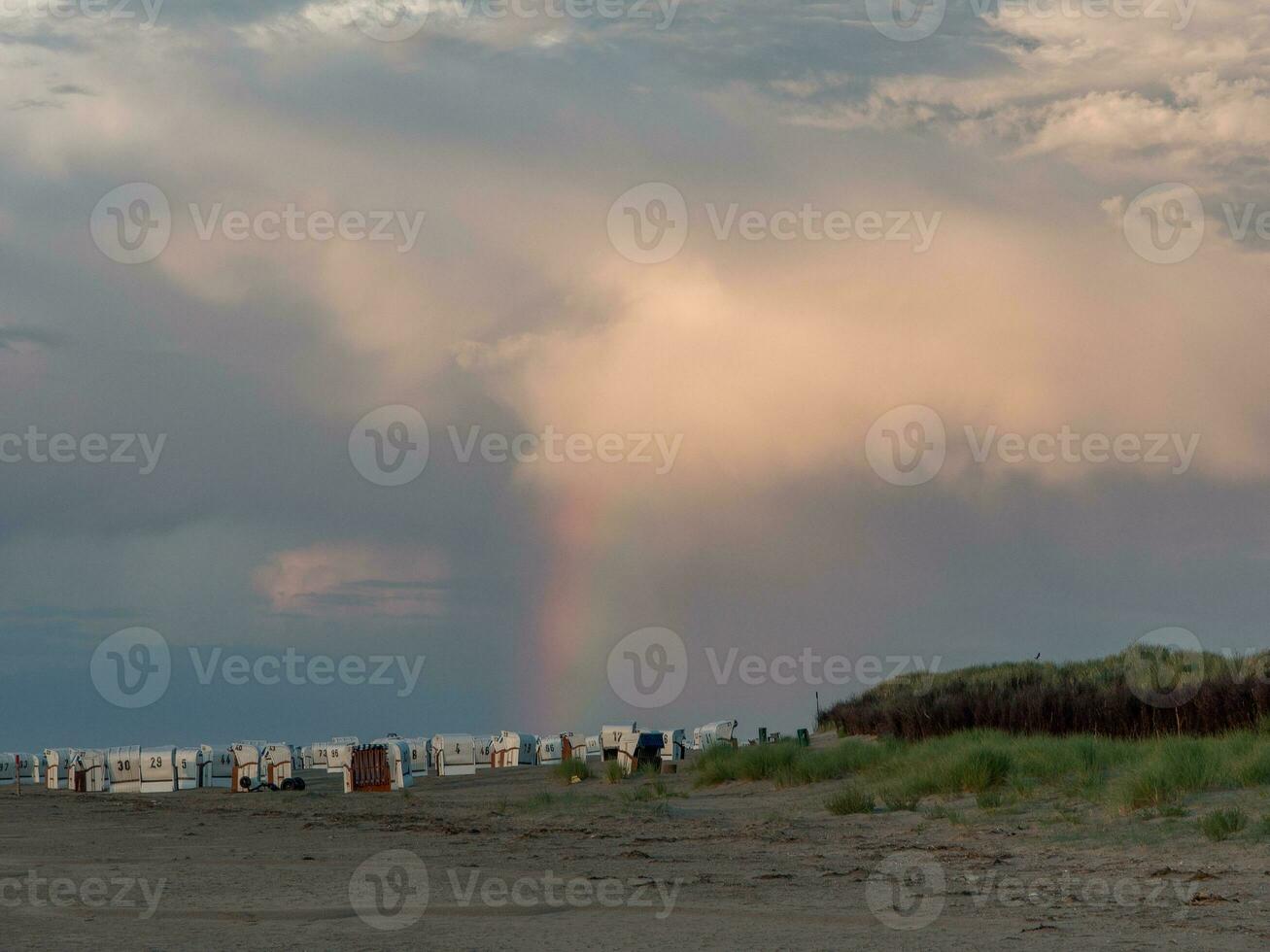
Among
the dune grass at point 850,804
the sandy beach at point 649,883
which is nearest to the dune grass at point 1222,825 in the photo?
the sandy beach at point 649,883

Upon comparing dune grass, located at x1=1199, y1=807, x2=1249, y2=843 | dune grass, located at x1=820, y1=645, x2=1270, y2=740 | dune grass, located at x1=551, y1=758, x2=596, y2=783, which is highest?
dune grass, located at x1=820, y1=645, x2=1270, y2=740

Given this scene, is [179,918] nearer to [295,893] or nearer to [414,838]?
[295,893]

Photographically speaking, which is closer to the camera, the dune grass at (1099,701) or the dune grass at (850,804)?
the dune grass at (850,804)

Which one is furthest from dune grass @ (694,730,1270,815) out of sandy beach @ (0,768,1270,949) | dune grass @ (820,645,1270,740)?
dune grass @ (820,645,1270,740)

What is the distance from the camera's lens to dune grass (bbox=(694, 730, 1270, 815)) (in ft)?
60.0

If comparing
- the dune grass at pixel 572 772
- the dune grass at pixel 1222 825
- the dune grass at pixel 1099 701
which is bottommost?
the dune grass at pixel 1222 825

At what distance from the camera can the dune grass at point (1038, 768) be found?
18.3 meters

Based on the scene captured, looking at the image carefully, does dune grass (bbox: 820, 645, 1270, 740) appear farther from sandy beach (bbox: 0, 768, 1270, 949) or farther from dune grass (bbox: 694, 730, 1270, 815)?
sandy beach (bbox: 0, 768, 1270, 949)

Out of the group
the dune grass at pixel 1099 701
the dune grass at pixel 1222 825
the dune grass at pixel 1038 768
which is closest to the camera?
the dune grass at pixel 1222 825

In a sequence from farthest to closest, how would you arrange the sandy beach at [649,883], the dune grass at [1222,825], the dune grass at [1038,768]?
the dune grass at [1038,768] → the dune grass at [1222,825] → the sandy beach at [649,883]

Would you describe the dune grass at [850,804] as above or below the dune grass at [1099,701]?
below

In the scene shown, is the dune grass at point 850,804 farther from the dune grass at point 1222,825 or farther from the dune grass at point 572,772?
the dune grass at point 572,772

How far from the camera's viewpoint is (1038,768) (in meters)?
21.7

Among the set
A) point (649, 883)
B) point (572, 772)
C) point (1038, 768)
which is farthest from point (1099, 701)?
point (649, 883)
